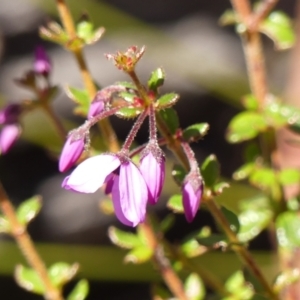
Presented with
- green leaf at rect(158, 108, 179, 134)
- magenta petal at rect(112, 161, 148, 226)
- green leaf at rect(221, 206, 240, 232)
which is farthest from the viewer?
green leaf at rect(221, 206, 240, 232)

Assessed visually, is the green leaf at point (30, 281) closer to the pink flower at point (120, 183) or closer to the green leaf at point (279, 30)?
the pink flower at point (120, 183)

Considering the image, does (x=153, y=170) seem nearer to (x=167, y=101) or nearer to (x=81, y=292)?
(x=167, y=101)

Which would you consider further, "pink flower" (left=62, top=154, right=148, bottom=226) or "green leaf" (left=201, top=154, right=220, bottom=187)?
"green leaf" (left=201, top=154, right=220, bottom=187)

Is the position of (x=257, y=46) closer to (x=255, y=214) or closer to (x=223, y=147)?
(x=255, y=214)

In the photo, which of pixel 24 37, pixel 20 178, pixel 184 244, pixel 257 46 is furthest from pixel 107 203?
pixel 24 37

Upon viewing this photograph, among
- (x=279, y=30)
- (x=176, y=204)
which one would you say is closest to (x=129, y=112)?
(x=176, y=204)

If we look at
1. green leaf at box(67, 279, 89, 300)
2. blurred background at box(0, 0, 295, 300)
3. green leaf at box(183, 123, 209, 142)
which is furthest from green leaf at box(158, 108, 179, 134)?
blurred background at box(0, 0, 295, 300)

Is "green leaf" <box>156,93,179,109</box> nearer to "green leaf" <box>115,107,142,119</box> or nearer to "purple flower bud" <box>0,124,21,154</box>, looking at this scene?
"green leaf" <box>115,107,142,119</box>
